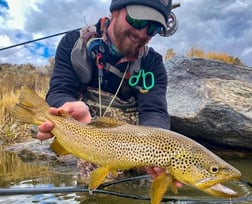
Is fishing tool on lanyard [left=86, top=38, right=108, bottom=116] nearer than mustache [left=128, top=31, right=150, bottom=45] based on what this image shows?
No

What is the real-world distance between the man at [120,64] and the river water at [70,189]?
0.62 metres

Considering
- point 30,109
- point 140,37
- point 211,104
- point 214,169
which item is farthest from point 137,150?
point 211,104

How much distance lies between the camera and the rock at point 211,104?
18.3 feet

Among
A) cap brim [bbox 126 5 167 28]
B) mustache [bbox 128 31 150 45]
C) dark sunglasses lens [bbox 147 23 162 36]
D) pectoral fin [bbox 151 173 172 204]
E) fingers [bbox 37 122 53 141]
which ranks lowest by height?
pectoral fin [bbox 151 173 172 204]

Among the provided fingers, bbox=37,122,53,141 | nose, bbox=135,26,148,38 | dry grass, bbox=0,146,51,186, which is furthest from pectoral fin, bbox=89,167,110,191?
dry grass, bbox=0,146,51,186

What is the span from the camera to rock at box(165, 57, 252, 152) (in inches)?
219

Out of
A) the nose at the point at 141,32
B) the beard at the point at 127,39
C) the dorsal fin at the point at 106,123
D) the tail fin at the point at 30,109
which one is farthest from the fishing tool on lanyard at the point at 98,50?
the dorsal fin at the point at 106,123

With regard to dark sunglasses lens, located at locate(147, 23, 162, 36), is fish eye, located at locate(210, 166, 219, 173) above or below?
below

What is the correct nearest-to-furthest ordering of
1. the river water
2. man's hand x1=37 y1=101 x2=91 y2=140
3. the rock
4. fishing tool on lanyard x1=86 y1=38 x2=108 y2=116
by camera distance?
man's hand x1=37 y1=101 x2=91 y2=140
the river water
fishing tool on lanyard x1=86 y1=38 x2=108 y2=116
the rock

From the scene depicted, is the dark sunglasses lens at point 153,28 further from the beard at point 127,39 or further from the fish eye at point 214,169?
the fish eye at point 214,169

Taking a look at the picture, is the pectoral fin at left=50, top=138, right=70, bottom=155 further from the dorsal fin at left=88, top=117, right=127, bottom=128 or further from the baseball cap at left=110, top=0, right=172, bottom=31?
the baseball cap at left=110, top=0, right=172, bottom=31

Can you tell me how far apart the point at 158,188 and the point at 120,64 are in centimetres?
190

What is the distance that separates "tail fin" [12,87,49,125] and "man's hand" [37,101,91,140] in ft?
0.20

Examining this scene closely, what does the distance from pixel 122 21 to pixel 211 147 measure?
301 centimetres
